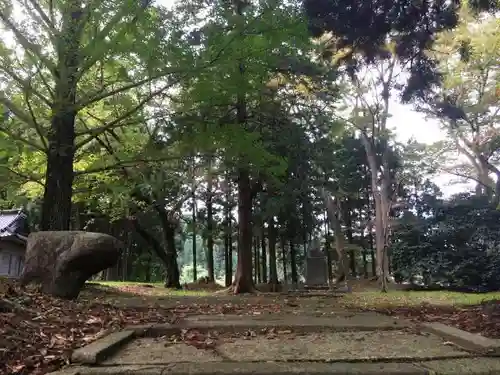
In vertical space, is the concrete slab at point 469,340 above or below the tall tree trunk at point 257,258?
below

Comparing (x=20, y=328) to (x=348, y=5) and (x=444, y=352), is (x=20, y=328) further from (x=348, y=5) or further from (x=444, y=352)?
(x=348, y=5)

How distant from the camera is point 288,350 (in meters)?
3.48

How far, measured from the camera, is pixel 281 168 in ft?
30.7

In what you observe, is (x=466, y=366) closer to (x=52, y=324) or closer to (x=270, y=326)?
(x=270, y=326)

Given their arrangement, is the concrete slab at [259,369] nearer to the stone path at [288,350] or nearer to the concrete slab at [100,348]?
the stone path at [288,350]

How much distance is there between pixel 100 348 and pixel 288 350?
142cm

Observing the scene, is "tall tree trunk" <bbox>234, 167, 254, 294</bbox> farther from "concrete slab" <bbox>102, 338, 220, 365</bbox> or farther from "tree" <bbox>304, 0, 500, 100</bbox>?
"concrete slab" <bbox>102, 338, 220, 365</bbox>

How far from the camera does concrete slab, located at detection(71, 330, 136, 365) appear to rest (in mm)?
2952

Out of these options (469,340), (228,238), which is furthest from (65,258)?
(228,238)

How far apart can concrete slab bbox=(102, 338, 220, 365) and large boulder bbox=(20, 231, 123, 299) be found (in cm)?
246

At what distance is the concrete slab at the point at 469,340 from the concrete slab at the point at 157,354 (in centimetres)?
200

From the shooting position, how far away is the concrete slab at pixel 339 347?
10.5 feet

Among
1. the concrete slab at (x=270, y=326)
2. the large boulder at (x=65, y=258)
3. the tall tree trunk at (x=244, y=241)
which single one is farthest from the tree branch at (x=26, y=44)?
the tall tree trunk at (x=244, y=241)

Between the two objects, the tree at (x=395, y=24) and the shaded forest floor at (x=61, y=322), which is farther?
the tree at (x=395, y=24)
